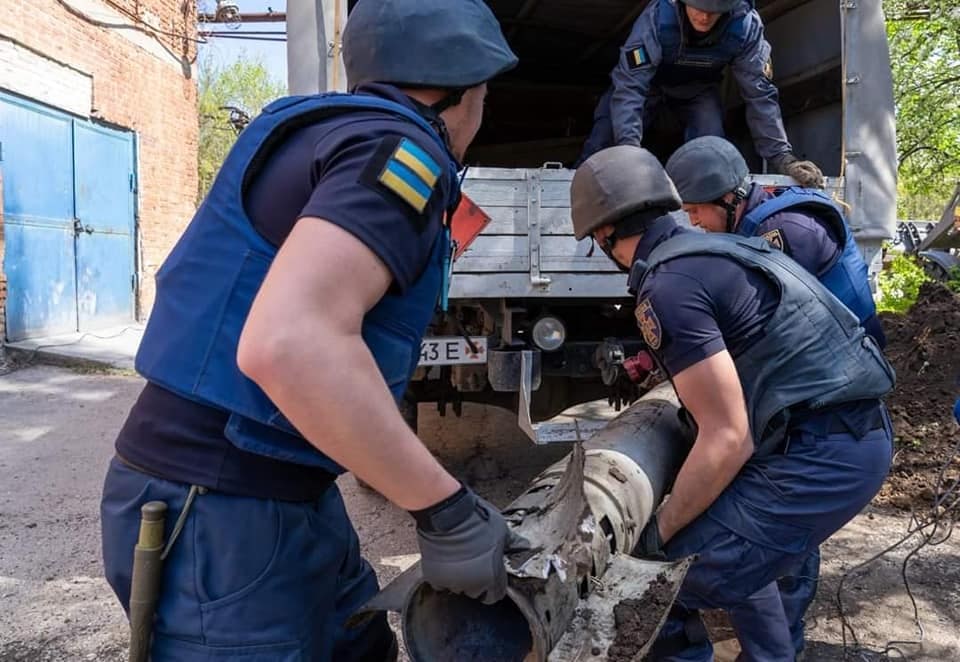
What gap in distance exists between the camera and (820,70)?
197 inches

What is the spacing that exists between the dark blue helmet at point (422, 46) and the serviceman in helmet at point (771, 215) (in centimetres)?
159

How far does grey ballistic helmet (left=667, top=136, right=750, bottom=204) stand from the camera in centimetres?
292

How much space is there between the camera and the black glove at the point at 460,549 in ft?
4.28

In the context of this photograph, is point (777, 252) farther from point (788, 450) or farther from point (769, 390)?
point (788, 450)

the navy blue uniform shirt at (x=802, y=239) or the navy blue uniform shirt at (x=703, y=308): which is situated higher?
the navy blue uniform shirt at (x=802, y=239)

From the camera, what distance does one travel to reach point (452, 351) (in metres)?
3.91

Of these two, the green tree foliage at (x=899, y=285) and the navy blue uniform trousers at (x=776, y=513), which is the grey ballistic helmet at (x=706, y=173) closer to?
the navy blue uniform trousers at (x=776, y=513)

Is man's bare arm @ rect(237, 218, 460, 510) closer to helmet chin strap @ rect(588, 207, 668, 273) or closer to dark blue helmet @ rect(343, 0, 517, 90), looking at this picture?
dark blue helmet @ rect(343, 0, 517, 90)

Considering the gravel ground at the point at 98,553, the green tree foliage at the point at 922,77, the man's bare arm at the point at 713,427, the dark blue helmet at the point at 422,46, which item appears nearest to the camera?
the dark blue helmet at the point at 422,46

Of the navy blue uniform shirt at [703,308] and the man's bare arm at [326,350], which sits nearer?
the man's bare arm at [326,350]

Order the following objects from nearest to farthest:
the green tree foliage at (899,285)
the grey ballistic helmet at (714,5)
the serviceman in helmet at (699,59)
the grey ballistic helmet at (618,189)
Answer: the grey ballistic helmet at (618,189)
the grey ballistic helmet at (714,5)
the serviceman in helmet at (699,59)
the green tree foliage at (899,285)

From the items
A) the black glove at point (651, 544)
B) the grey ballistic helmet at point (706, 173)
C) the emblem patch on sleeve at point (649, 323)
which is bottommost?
the black glove at point (651, 544)

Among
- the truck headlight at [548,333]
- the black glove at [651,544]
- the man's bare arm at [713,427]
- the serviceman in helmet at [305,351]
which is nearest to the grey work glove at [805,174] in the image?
the truck headlight at [548,333]

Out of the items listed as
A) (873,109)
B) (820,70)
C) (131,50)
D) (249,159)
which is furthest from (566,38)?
(131,50)
